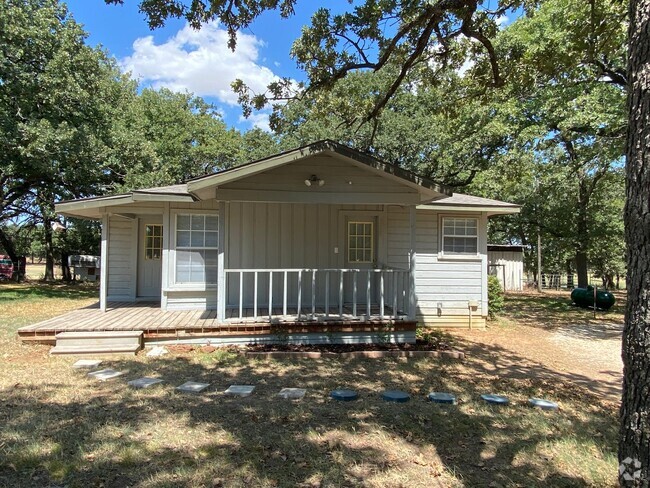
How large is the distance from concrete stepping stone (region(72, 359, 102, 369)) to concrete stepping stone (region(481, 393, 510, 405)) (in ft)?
16.9

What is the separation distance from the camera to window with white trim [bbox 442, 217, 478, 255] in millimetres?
9516

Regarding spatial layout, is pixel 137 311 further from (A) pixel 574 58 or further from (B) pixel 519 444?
(A) pixel 574 58

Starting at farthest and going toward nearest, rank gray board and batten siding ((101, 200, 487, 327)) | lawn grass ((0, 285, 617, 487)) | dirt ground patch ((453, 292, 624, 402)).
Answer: gray board and batten siding ((101, 200, 487, 327)), dirt ground patch ((453, 292, 624, 402)), lawn grass ((0, 285, 617, 487))

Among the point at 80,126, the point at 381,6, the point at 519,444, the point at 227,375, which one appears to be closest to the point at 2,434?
the point at 227,375

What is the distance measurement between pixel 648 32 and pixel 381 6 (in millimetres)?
4734

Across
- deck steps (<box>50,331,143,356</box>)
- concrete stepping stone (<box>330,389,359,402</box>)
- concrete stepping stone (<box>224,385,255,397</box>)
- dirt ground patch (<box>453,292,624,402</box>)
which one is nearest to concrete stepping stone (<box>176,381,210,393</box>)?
concrete stepping stone (<box>224,385,255,397</box>)

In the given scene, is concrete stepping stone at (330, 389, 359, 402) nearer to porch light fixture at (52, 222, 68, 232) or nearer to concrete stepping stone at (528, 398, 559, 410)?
concrete stepping stone at (528, 398, 559, 410)

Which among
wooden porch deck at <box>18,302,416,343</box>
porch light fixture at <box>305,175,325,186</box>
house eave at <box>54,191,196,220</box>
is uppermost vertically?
porch light fixture at <box>305,175,325,186</box>

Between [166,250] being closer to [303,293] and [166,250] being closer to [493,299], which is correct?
[303,293]

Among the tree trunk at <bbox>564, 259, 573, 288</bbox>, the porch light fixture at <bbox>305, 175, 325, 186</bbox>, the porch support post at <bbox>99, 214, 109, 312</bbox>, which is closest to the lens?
the porch light fixture at <bbox>305, 175, 325, 186</bbox>

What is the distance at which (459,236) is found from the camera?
9555mm

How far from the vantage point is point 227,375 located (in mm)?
5465

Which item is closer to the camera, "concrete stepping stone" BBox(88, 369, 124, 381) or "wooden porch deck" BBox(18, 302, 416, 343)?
"concrete stepping stone" BBox(88, 369, 124, 381)

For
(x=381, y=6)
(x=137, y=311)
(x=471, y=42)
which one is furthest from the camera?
(x=137, y=311)
